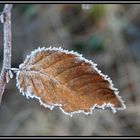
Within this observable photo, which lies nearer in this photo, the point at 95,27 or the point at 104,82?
the point at 104,82

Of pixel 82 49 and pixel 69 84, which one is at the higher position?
pixel 82 49

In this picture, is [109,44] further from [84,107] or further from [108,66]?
→ [84,107]

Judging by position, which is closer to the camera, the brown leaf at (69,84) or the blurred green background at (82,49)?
the brown leaf at (69,84)

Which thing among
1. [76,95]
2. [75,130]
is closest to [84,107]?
[76,95]

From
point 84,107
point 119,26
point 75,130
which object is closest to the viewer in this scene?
point 84,107

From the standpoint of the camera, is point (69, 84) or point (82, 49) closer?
point (69, 84)

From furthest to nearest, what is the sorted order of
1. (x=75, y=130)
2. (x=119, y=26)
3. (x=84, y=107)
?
(x=119, y=26)
(x=75, y=130)
(x=84, y=107)

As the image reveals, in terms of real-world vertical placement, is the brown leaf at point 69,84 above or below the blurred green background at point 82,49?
below
